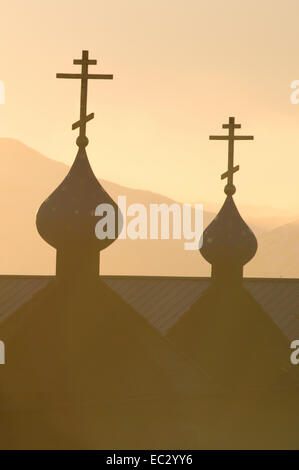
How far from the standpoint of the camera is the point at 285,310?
2891 cm

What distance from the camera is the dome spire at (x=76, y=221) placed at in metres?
20.2

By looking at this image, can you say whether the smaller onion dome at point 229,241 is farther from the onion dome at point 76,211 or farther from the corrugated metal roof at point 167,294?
the onion dome at point 76,211

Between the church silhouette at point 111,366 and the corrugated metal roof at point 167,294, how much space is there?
2.51m

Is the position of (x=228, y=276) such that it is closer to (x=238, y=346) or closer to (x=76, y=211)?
(x=238, y=346)

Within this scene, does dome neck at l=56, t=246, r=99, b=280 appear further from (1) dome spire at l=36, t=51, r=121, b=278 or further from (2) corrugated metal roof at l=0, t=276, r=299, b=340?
(2) corrugated metal roof at l=0, t=276, r=299, b=340

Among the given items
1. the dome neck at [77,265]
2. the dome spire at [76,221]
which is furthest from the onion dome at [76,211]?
the dome neck at [77,265]

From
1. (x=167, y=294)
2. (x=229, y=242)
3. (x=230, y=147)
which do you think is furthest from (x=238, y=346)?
(x=167, y=294)

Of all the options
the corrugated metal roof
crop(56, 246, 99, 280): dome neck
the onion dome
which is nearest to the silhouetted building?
the corrugated metal roof

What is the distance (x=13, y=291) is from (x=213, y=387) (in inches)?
246

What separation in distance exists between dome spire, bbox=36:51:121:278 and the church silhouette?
0.05ft

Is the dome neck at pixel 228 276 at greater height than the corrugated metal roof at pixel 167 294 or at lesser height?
lesser
